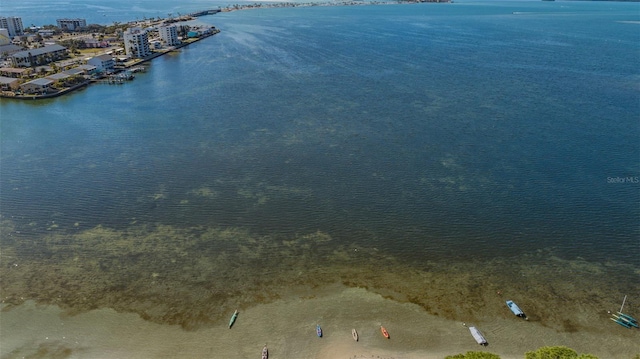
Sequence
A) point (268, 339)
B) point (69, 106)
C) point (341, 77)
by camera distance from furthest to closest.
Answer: point (341, 77), point (69, 106), point (268, 339)

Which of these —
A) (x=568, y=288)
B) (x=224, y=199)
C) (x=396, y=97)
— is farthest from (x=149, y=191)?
(x=396, y=97)

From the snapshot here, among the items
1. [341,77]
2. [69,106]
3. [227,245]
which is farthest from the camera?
[341,77]

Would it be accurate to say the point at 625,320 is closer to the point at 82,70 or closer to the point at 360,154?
the point at 360,154

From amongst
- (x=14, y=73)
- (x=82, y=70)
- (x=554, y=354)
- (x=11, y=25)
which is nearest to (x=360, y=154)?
(x=554, y=354)

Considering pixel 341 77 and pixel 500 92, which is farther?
pixel 341 77

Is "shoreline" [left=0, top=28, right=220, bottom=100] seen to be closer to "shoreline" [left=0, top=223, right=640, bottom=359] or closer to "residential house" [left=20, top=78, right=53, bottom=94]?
"residential house" [left=20, top=78, right=53, bottom=94]

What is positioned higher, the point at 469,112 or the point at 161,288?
the point at 469,112

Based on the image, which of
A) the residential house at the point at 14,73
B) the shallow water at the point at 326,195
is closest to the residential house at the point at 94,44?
the residential house at the point at 14,73

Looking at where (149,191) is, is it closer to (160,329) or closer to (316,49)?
(160,329)
